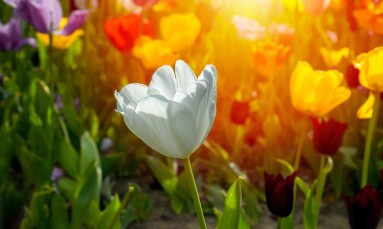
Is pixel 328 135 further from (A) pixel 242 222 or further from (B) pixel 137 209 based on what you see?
(B) pixel 137 209

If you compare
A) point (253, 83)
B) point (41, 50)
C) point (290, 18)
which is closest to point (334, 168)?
point (253, 83)

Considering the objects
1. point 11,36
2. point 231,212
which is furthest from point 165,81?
point 11,36

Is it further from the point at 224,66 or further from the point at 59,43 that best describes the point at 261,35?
the point at 59,43

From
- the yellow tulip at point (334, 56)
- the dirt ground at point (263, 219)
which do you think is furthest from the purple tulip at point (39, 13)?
the yellow tulip at point (334, 56)

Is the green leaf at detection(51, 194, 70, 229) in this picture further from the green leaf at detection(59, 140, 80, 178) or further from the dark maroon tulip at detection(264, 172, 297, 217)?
the dark maroon tulip at detection(264, 172, 297, 217)

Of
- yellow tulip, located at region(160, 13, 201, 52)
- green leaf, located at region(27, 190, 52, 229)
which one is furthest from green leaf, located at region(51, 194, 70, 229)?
yellow tulip, located at region(160, 13, 201, 52)

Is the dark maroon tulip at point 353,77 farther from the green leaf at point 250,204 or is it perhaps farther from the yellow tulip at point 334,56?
the green leaf at point 250,204
